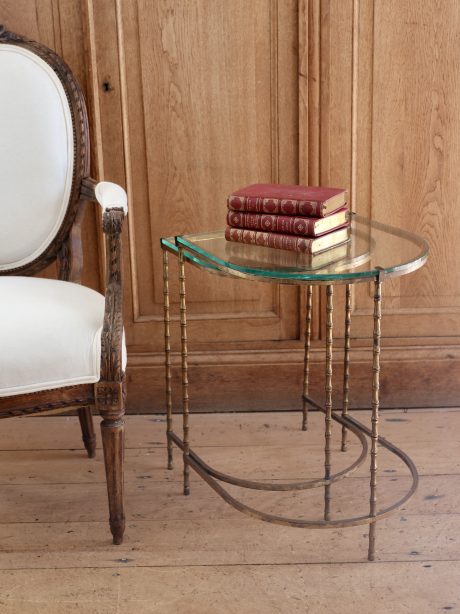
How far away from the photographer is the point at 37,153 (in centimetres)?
198

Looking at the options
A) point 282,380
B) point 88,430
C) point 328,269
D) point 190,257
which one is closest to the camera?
point 328,269

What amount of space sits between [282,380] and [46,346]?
3.16 ft

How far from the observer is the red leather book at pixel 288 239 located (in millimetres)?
1602

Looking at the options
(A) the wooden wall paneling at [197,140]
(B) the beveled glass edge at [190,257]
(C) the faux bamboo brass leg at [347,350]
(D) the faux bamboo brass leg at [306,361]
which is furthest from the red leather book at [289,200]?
(A) the wooden wall paneling at [197,140]

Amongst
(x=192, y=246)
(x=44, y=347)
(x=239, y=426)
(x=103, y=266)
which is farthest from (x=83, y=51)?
(x=239, y=426)

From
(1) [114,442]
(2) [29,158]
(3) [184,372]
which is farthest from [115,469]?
(2) [29,158]

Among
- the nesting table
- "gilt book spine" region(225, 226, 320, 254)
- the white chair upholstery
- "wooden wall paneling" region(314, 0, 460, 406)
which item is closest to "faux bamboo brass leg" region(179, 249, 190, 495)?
the nesting table

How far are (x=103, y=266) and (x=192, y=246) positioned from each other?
67 centimetres

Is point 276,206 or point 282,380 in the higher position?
point 276,206

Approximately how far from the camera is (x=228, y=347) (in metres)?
2.39

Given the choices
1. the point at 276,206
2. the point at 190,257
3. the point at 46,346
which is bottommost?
the point at 46,346

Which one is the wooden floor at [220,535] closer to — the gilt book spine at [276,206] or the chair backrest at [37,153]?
the chair backrest at [37,153]

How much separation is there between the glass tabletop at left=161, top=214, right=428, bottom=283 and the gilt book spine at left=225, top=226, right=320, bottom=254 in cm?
1

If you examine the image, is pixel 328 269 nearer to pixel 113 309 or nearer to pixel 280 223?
pixel 280 223
